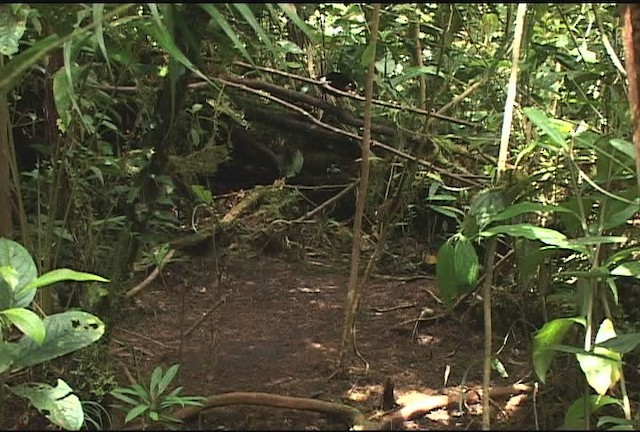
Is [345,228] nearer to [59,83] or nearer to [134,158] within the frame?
[134,158]

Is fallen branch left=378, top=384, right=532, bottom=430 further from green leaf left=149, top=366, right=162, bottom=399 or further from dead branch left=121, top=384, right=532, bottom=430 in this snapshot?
green leaf left=149, top=366, right=162, bottom=399

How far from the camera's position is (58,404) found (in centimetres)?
120

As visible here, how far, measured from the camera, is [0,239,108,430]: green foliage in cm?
117

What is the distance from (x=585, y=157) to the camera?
57.2 inches

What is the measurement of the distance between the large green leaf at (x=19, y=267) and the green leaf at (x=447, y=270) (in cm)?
65

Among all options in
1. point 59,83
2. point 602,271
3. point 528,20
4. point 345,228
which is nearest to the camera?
point 59,83

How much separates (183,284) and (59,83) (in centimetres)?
148

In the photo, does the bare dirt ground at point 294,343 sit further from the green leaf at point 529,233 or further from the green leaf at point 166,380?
the green leaf at point 529,233

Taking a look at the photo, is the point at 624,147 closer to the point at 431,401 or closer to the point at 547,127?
the point at 547,127

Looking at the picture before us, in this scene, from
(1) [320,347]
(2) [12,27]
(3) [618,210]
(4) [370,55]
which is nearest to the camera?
(2) [12,27]

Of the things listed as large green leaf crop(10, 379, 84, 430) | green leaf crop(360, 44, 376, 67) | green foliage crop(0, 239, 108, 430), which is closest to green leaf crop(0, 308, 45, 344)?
green foliage crop(0, 239, 108, 430)

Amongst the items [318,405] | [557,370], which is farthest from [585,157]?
[318,405]

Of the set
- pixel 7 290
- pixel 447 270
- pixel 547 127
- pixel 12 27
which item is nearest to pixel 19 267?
pixel 7 290

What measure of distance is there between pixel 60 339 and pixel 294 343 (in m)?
0.82
